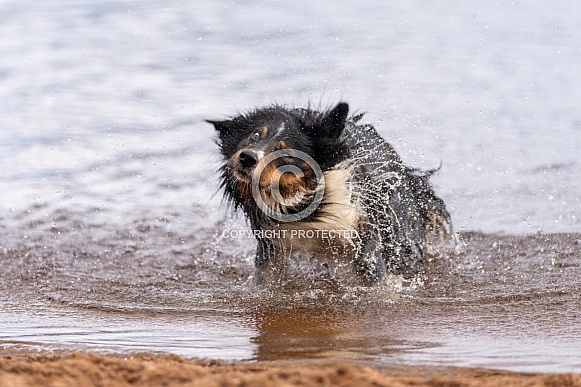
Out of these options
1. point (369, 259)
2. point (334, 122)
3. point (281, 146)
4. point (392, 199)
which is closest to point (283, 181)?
point (281, 146)

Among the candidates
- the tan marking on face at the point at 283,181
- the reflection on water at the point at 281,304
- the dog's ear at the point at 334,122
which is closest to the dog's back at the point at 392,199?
the dog's ear at the point at 334,122

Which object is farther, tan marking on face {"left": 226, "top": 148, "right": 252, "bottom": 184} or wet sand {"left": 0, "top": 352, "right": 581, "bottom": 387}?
tan marking on face {"left": 226, "top": 148, "right": 252, "bottom": 184}

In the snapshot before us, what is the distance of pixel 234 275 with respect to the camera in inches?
235

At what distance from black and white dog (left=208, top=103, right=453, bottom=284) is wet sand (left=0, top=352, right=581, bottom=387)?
189cm

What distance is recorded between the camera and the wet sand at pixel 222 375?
278 centimetres

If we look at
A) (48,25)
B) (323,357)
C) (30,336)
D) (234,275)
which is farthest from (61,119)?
(323,357)

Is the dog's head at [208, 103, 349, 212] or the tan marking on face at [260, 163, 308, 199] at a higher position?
the dog's head at [208, 103, 349, 212]

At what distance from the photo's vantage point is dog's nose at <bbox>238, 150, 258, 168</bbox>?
16.0ft

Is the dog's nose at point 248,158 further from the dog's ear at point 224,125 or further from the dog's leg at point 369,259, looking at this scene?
the dog's leg at point 369,259

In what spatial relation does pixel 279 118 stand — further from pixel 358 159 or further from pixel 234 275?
pixel 234 275

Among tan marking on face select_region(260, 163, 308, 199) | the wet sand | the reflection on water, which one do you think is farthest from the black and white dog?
the wet sand

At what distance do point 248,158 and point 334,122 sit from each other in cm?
76

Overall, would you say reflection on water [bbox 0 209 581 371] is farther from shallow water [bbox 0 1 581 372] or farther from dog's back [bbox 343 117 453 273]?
dog's back [bbox 343 117 453 273]

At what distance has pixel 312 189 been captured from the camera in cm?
524
